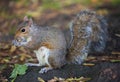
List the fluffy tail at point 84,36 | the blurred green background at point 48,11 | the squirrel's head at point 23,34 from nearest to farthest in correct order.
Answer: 1. the squirrel's head at point 23,34
2. the fluffy tail at point 84,36
3. the blurred green background at point 48,11

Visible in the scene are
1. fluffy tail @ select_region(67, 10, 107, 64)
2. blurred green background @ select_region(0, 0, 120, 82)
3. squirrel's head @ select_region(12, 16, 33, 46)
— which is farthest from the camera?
blurred green background @ select_region(0, 0, 120, 82)

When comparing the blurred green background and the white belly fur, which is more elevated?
the blurred green background

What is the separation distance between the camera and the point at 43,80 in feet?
12.9

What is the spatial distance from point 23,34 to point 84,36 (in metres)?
0.71

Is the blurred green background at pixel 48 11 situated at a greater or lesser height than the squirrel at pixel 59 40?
greater

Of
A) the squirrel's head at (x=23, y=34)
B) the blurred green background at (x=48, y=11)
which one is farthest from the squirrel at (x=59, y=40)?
the blurred green background at (x=48, y=11)

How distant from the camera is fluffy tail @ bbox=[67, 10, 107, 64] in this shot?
4232mm

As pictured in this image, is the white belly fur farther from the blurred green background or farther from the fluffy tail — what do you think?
the blurred green background

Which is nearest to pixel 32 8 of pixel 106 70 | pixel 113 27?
pixel 113 27

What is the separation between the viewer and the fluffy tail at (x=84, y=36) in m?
4.23

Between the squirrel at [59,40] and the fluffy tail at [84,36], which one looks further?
the fluffy tail at [84,36]

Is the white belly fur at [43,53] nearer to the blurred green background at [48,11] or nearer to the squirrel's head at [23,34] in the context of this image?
the squirrel's head at [23,34]

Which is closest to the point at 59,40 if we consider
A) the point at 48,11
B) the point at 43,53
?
the point at 43,53

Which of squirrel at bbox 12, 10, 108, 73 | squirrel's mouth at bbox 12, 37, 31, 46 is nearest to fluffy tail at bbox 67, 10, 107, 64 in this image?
squirrel at bbox 12, 10, 108, 73
